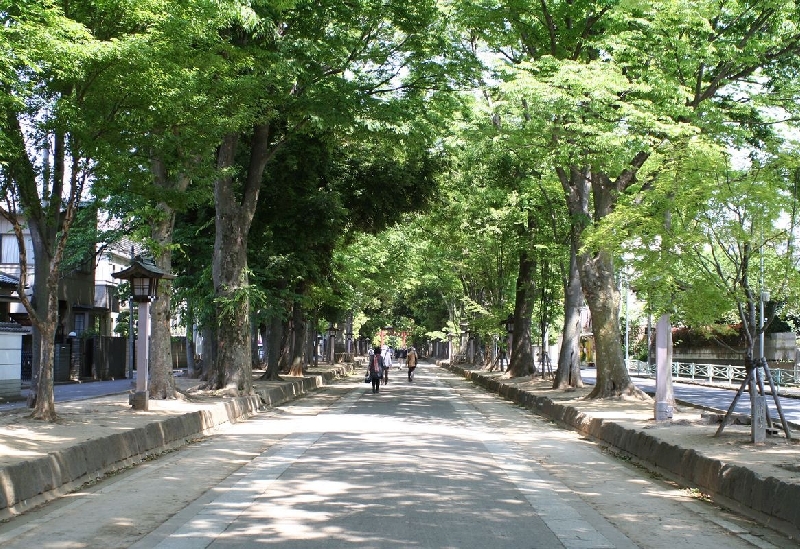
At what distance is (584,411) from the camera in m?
20.2

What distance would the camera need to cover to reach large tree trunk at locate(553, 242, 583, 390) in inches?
1182

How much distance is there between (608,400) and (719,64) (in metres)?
9.32

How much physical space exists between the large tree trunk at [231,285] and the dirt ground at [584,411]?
2011mm

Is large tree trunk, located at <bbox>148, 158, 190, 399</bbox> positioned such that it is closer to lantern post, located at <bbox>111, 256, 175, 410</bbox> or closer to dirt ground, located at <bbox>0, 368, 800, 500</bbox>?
dirt ground, located at <bbox>0, 368, 800, 500</bbox>

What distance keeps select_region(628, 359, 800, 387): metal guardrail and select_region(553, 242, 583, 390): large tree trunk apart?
8366 mm

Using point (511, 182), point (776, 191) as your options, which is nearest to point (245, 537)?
point (776, 191)

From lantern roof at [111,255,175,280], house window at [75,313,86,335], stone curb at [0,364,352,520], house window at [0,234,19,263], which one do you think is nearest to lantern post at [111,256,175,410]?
lantern roof at [111,255,175,280]

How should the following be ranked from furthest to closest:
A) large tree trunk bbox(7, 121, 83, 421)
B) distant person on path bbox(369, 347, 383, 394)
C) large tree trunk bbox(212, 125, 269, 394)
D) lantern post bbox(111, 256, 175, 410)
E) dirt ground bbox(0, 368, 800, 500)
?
distant person on path bbox(369, 347, 383, 394)
large tree trunk bbox(212, 125, 269, 394)
lantern post bbox(111, 256, 175, 410)
large tree trunk bbox(7, 121, 83, 421)
dirt ground bbox(0, 368, 800, 500)

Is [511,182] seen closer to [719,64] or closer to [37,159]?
[719,64]

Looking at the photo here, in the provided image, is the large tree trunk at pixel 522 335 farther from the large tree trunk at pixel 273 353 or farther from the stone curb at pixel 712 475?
the stone curb at pixel 712 475

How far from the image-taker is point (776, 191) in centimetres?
1339

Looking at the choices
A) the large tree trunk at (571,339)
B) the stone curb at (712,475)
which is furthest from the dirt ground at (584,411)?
the large tree trunk at (571,339)

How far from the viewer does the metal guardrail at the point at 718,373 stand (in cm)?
4028

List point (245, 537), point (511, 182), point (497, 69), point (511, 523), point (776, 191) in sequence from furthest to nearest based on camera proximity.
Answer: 1. point (511, 182)
2. point (497, 69)
3. point (776, 191)
4. point (511, 523)
5. point (245, 537)
